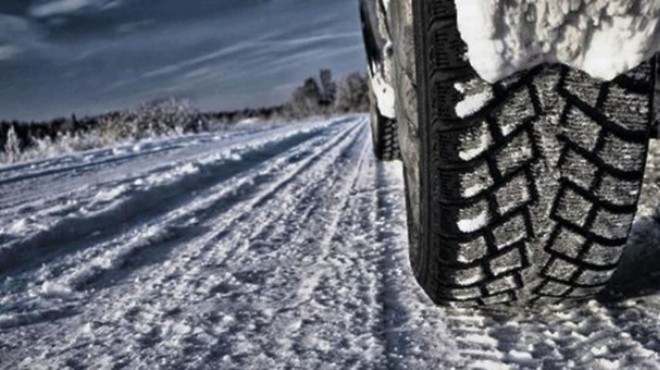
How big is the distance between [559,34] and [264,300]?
36.7 inches

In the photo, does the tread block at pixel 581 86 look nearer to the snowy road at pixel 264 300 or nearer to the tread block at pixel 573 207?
the tread block at pixel 573 207

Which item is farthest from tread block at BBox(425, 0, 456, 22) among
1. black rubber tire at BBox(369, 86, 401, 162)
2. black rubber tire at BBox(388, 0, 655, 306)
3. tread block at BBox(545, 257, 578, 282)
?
black rubber tire at BBox(369, 86, 401, 162)

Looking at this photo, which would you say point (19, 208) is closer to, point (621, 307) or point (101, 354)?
point (101, 354)

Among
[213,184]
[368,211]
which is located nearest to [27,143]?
[213,184]

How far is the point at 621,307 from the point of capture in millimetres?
1384

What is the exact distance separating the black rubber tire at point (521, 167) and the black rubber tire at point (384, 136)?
2674 mm

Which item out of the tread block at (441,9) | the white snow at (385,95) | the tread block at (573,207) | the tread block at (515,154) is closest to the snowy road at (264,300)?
the tread block at (573,207)

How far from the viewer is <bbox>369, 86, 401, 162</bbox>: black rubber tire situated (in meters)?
4.08

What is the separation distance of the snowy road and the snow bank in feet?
1.60

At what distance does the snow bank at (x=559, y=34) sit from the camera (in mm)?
1081

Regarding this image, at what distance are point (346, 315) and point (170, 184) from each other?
3.15 meters

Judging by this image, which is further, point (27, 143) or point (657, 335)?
point (27, 143)

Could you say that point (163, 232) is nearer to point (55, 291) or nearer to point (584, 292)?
point (55, 291)

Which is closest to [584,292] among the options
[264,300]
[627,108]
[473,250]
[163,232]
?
[473,250]
